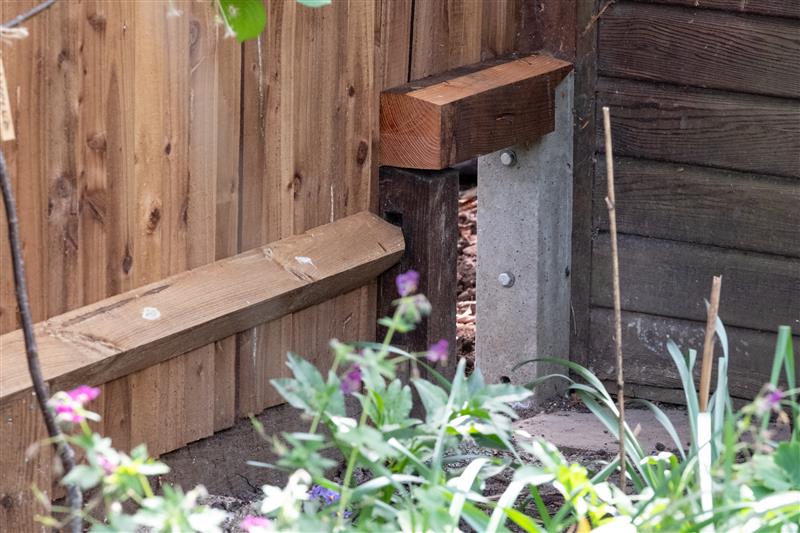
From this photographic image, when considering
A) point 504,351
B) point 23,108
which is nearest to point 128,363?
point 23,108

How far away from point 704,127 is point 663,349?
0.71 meters

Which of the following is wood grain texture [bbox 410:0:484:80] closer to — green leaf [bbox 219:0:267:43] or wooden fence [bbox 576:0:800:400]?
wooden fence [bbox 576:0:800:400]

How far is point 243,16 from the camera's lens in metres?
2.03

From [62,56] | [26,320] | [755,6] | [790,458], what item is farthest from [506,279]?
[26,320]

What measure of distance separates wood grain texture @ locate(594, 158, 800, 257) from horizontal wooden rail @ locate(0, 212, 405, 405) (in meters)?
0.98

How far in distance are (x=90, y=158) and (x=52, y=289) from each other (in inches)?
10.3

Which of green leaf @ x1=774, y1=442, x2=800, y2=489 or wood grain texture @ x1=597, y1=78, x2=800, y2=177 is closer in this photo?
green leaf @ x1=774, y1=442, x2=800, y2=489

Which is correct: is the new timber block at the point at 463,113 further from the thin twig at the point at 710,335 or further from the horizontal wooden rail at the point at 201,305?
the thin twig at the point at 710,335

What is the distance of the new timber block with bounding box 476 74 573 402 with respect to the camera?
392 cm

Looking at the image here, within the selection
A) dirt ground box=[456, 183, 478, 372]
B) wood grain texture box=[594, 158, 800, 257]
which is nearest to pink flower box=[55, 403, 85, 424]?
wood grain texture box=[594, 158, 800, 257]

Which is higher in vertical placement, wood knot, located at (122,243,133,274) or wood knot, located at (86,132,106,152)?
wood knot, located at (86,132,106,152)

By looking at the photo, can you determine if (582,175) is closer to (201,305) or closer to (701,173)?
(701,173)

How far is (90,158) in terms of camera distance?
2436 mm

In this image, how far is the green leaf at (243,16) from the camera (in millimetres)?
2016
